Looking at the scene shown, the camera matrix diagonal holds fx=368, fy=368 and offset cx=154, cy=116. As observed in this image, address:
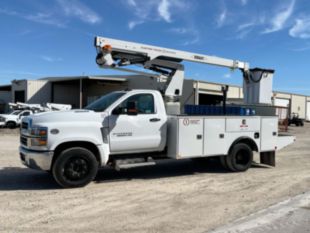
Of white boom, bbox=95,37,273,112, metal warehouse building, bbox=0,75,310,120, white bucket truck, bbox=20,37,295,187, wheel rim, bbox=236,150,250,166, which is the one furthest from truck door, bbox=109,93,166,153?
metal warehouse building, bbox=0,75,310,120

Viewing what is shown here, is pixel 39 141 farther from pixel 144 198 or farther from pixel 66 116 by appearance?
pixel 144 198

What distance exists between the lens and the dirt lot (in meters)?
5.80

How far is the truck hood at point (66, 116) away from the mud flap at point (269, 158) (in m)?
5.91

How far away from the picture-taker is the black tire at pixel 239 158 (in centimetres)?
1050

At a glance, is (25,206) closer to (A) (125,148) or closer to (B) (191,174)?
(A) (125,148)

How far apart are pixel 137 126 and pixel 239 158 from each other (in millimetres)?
3563

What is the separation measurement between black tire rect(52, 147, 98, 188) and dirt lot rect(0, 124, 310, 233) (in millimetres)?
209

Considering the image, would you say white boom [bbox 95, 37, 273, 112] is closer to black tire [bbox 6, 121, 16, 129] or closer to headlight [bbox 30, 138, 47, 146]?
headlight [bbox 30, 138, 47, 146]

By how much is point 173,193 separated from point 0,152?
9.28 m

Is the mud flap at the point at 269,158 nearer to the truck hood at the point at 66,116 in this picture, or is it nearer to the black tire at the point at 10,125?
the truck hood at the point at 66,116

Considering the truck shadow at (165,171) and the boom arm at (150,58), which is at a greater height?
the boom arm at (150,58)

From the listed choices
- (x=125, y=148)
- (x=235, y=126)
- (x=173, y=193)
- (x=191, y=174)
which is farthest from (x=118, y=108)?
(x=235, y=126)

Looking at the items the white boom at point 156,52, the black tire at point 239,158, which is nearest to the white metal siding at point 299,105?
the white boom at point 156,52

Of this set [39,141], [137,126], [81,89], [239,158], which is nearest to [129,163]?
[137,126]
